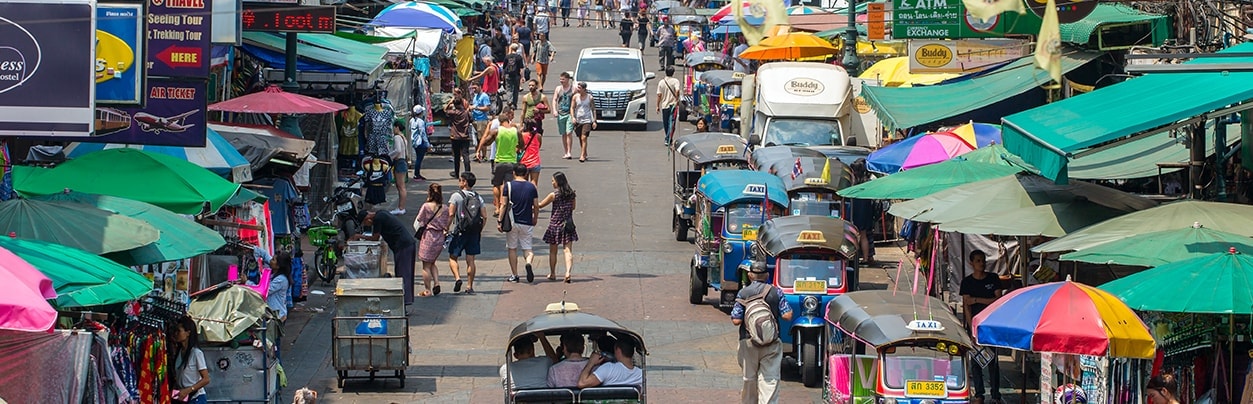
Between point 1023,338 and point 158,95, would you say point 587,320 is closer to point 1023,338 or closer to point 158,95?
point 1023,338

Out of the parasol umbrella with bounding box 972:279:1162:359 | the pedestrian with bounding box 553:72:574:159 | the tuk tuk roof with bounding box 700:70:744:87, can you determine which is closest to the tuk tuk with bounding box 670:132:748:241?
the pedestrian with bounding box 553:72:574:159

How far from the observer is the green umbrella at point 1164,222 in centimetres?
1330

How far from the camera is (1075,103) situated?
16.0m

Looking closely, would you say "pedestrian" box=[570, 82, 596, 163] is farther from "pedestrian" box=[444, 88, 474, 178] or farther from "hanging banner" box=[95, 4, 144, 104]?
"hanging banner" box=[95, 4, 144, 104]

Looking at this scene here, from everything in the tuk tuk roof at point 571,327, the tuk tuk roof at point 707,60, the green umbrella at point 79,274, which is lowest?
the tuk tuk roof at point 571,327

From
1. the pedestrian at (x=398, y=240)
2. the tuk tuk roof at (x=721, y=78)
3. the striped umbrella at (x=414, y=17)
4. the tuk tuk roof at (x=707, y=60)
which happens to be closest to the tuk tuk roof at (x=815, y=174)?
the pedestrian at (x=398, y=240)

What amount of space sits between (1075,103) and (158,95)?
9.33m

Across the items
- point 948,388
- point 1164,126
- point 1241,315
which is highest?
point 1164,126

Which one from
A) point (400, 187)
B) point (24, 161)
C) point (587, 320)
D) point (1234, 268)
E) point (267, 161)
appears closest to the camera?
point (1234, 268)

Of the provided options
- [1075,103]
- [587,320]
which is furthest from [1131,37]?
[587,320]

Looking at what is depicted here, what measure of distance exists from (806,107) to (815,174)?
645cm

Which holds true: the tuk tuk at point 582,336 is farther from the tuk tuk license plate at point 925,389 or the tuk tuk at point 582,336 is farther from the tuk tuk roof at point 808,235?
the tuk tuk roof at point 808,235

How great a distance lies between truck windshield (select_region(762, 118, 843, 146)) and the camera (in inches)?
1101

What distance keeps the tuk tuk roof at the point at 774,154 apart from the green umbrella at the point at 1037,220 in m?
8.52
